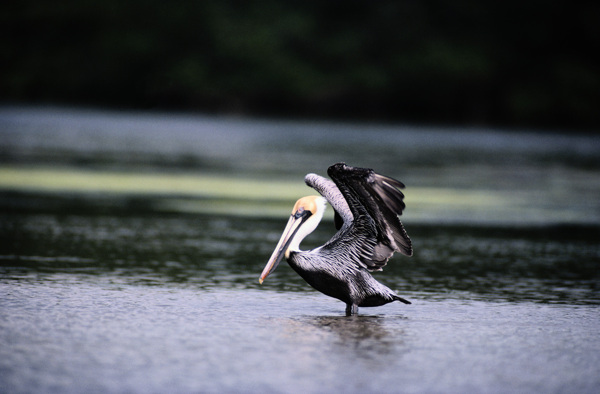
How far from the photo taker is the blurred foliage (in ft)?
278

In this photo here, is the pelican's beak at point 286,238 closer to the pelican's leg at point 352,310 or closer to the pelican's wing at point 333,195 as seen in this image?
the pelican's wing at point 333,195

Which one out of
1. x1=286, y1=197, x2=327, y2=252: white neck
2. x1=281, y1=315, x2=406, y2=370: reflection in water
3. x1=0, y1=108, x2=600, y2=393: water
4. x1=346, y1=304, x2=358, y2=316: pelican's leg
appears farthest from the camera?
x1=286, y1=197, x2=327, y2=252: white neck

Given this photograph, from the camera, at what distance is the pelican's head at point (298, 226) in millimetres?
9047

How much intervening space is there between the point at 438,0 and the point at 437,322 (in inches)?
3452

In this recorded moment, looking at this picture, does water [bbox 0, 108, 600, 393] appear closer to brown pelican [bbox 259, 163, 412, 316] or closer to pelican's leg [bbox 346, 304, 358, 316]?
pelican's leg [bbox 346, 304, 358, 316]

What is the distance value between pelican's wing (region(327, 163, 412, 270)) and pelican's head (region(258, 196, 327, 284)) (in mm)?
347

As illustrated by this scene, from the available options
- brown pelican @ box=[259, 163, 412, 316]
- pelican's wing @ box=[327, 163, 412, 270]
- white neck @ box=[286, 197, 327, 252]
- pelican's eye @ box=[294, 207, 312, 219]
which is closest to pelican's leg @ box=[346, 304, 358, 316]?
brown pelican @ box=[259, 163, 412, 316]

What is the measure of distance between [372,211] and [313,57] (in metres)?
86.8

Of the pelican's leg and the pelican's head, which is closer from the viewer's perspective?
the pelican's leg

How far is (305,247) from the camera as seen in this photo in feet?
43.7

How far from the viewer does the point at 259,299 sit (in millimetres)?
9367

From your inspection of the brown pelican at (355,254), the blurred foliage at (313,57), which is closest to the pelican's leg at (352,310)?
the brown pelican at (355,254)

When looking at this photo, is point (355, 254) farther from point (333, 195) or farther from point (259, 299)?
point (259, 299)

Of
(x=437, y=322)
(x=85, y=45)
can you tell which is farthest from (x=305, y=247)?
(x=85, y=45)
